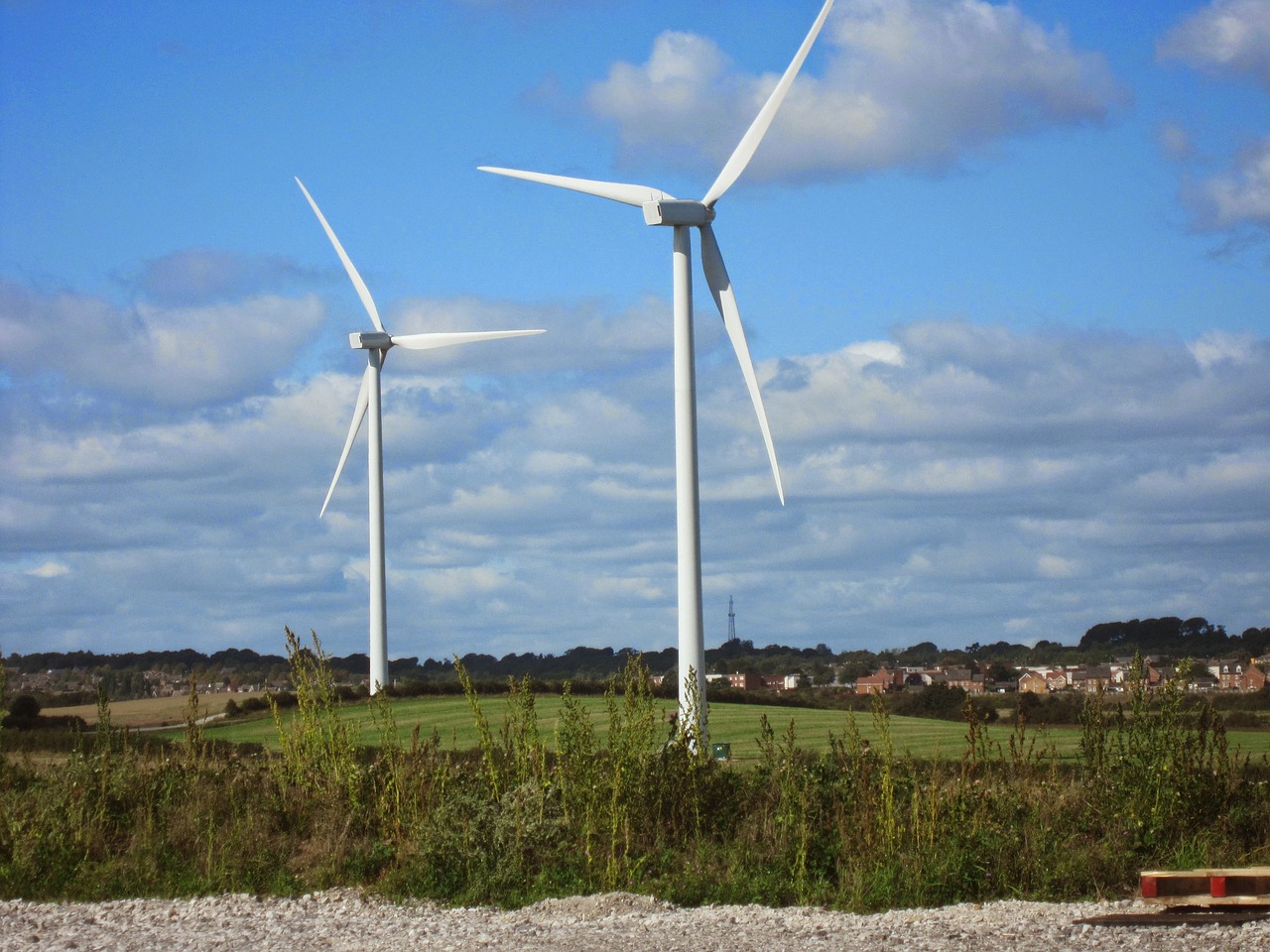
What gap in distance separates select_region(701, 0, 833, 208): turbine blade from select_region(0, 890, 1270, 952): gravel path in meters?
13.0

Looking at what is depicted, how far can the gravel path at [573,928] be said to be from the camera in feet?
33.8

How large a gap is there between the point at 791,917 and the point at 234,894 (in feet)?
17.1

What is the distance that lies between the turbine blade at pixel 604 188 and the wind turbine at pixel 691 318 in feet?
0.05

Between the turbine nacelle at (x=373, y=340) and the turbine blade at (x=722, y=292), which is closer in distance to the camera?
the turbine blade at (x=722, y=292)

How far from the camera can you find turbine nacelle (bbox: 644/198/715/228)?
20969 mm

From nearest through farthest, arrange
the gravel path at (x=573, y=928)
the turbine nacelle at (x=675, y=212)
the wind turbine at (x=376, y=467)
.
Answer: the gravel path at (x=573, y=928) < the turbine nacelle at (x=675, y=212) < the wind turbine at (x=376, y=467)

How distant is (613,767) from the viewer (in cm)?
1378

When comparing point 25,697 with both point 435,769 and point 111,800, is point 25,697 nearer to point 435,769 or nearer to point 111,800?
point 111,800

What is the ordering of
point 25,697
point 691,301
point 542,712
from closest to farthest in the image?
point 691,301, point 25,697, point 542,712

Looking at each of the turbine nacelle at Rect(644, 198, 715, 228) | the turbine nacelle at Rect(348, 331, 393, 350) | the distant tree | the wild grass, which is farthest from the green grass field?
the turbine nacelle at Rect(348, 331, 393, 350)

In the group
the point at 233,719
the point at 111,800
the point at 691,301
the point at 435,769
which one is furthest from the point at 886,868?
the point at 233,719

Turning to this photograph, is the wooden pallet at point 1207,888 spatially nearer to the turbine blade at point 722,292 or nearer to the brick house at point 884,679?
the turbine blade at point 722,292

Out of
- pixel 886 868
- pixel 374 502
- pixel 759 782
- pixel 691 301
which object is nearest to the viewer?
pixel 886 868

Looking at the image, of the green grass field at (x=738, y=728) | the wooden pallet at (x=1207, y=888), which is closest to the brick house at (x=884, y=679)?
the green grass field at (x=738, y=728)
